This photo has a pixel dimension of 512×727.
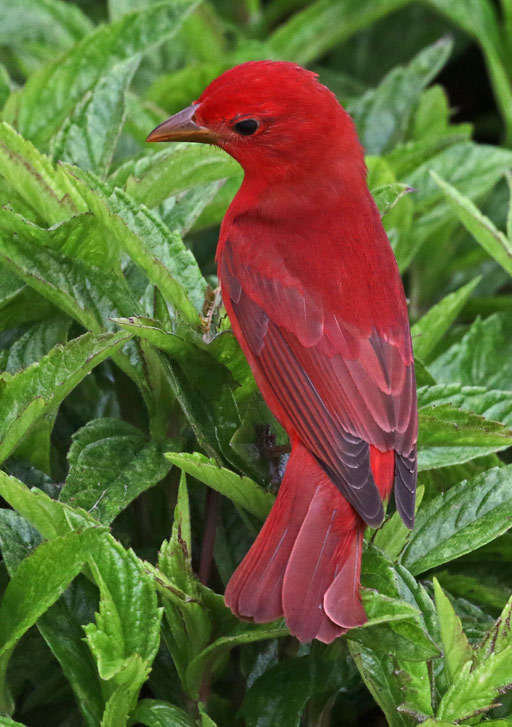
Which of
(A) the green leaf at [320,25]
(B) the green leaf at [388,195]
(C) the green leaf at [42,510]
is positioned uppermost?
(C) the green leaf at [42,510]

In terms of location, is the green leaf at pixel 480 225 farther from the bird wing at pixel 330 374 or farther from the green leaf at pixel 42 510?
the green leaf at pixel 42 510

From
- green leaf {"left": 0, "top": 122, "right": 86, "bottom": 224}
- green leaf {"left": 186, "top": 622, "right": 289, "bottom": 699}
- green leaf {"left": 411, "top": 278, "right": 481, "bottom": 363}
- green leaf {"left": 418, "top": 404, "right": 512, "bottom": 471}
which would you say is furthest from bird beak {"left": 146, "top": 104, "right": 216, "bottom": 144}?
green leaf {"left": 186, "top": 622, "right": 289, "bottom": 699}

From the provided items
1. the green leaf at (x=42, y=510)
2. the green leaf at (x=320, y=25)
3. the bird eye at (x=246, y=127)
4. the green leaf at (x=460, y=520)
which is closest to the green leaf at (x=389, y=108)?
the green leaf at (x=320, y=25)

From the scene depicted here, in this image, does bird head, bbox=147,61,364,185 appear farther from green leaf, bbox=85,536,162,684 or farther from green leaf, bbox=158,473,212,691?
green leaf, bbox=85,536,162,684

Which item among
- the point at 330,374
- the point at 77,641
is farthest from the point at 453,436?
the point at 77,641

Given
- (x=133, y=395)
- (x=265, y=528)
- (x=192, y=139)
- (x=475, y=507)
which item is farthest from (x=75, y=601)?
(x=192, y=139)

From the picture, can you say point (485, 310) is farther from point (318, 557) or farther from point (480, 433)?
point (318, 557)
